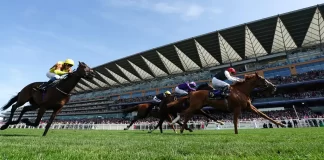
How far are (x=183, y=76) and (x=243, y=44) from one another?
1737 centimetres

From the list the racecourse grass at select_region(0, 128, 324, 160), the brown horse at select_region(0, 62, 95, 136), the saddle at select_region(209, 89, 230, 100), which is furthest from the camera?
the saddle at select_region(209, 89, 230, 100)

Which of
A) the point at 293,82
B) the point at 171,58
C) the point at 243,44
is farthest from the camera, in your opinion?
the point at 171,58

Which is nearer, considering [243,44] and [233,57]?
[243,44]

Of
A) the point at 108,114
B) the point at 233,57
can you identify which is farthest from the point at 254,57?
the point at 108,114

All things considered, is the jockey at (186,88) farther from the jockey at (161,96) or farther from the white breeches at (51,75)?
the white breeches at (51,75)

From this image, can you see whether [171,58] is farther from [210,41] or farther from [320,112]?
[320,112]

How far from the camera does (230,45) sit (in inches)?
1810

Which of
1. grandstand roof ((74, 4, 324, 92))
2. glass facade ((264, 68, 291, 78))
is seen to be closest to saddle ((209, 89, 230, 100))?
grandstand roof ((74, 4, 324, 92))

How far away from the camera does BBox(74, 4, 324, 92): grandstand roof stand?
38812 mm

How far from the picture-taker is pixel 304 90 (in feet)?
121

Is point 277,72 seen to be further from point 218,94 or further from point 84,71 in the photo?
point 84,71

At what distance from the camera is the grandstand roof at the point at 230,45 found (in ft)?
127

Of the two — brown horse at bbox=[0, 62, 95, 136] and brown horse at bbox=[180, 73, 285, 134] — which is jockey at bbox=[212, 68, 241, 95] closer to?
brown horse at bbox=[180, 73, 285, 134]

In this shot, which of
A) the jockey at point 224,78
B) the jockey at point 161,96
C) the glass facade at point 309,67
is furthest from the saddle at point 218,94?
the glass facade at point 309,67
